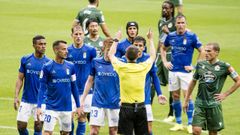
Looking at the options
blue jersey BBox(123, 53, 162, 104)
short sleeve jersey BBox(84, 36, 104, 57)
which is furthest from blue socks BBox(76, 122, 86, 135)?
short sleeve jersey BBox(84, 36, 104, 57)

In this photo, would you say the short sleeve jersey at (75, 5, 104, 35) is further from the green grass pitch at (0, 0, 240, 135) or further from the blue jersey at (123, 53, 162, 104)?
the blue jersey at (123, 53, 162, 104)

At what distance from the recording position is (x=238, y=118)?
1905cm

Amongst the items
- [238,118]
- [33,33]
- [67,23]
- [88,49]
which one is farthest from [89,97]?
[67,23]

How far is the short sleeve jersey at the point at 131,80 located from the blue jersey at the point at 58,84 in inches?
42.8

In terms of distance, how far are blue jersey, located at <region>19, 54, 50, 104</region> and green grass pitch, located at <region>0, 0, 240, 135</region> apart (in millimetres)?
1881

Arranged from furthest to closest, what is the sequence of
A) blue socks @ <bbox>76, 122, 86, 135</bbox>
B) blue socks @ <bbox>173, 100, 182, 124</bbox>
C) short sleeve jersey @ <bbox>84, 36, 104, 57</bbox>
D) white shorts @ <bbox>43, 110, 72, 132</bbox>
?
blue socks @ <bbox>173, 100, 182, 124</bbox> → short sleeve jersey @ <bbox>84, 36, 104, 57</bbox> → blue socks @ <bbox>76, 122, 86, 135</bbox> → white shorts @ <bbox>43, 110, 72, 132</bbox>

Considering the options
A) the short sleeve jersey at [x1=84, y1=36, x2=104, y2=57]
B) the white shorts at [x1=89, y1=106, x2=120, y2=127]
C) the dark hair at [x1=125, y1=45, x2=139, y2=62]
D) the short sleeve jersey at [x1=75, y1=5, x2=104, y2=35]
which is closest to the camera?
the dark hair at [x1=125, y1=45, x2=139, y2=62]

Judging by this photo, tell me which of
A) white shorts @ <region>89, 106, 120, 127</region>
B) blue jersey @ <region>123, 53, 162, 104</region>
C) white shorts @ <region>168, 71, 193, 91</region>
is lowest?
white shorts @ <region>89, 106, 120, 127</region>

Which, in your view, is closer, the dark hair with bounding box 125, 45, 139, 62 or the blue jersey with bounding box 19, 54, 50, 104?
the dark hair with bounding box 125, 45, 139, 62

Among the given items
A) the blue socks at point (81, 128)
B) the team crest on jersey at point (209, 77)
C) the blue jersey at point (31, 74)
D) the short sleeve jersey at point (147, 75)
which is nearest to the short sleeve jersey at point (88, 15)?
the blue socks at point (81, 128)

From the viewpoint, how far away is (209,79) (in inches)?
595

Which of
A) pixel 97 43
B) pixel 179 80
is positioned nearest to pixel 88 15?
pixel 97 43

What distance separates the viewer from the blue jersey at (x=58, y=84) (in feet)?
48.2

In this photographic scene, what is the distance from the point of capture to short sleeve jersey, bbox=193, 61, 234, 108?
49.5 feet
